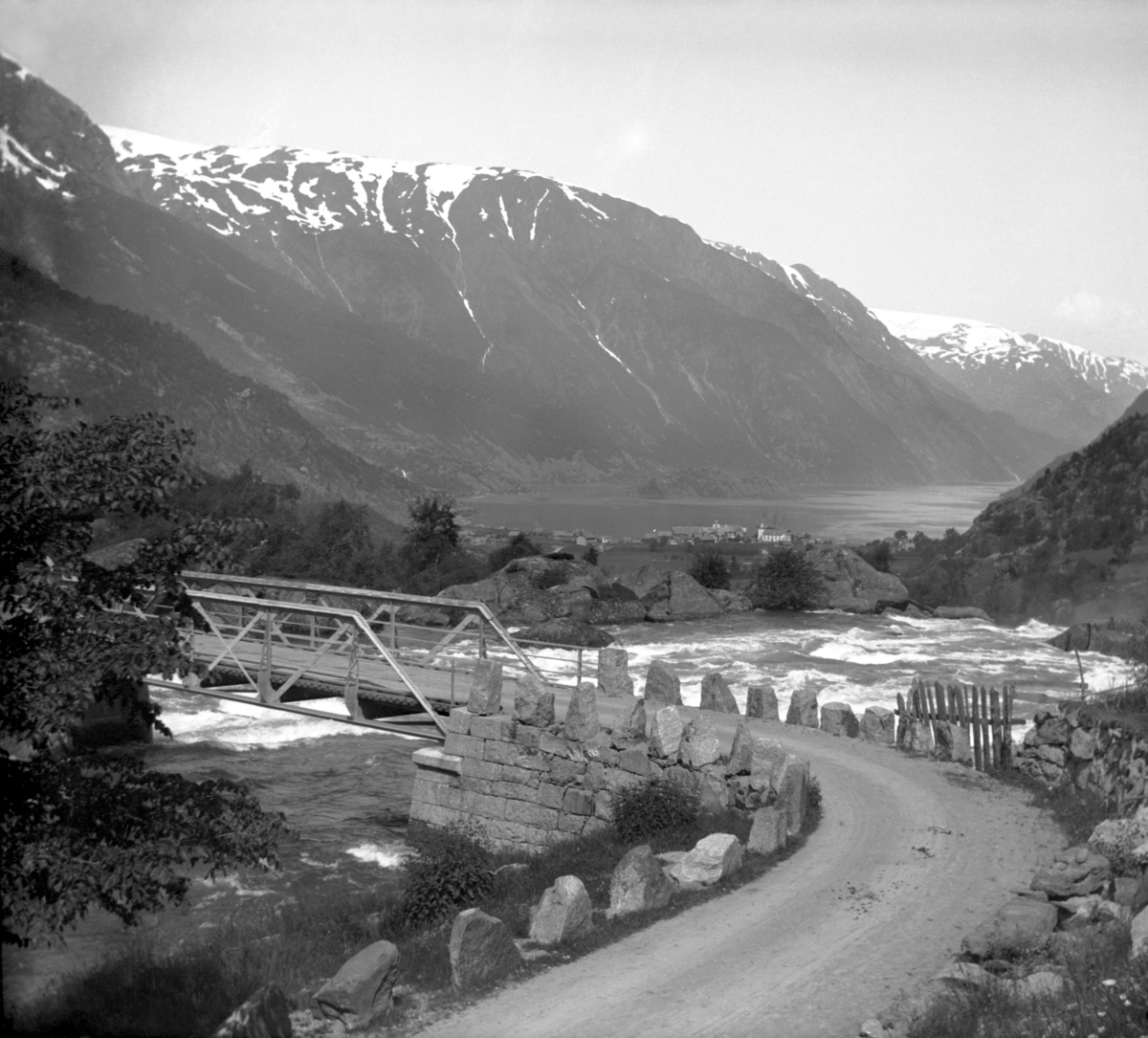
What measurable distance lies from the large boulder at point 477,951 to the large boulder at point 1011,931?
16.7 ft

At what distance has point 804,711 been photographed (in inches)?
1091

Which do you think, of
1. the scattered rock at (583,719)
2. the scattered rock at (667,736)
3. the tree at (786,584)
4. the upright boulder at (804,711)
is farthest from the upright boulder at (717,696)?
the tree at (786,584)

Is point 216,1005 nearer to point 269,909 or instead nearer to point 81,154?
point 269,909

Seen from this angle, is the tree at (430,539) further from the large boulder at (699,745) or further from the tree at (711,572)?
the large boulder at (699,745)

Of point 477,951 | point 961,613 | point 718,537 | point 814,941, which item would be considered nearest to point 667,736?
point 814,941

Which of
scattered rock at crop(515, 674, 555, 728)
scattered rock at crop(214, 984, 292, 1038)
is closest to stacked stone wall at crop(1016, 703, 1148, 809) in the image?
scattered rock at crop(515, 674, 555, 728)

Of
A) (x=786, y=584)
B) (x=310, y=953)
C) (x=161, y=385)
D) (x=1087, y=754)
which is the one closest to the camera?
(x=310, y=953)

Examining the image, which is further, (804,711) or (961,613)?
(961,613)

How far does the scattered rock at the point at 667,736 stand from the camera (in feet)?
68.1

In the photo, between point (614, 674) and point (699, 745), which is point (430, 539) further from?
point (699, 745)

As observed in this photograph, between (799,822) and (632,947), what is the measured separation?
17.6ft

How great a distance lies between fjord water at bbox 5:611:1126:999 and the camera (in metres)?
20.6

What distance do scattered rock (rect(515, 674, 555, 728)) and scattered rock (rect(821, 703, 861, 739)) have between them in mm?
7882

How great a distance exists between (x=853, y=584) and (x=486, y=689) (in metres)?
55.4
